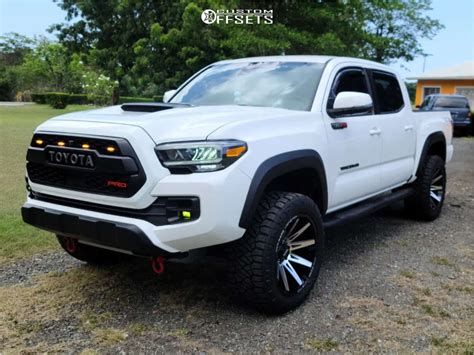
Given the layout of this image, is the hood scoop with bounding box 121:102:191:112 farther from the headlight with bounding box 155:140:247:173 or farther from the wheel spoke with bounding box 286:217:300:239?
the wheel spoke with bounding box 286:217:300:239

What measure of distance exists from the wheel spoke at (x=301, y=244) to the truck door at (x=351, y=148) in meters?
0.53

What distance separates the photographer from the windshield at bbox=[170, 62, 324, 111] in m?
4.33

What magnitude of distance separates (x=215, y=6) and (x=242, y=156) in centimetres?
1532

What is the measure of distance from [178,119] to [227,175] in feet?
1.86

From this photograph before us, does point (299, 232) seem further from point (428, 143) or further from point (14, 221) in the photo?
point (14, 221)

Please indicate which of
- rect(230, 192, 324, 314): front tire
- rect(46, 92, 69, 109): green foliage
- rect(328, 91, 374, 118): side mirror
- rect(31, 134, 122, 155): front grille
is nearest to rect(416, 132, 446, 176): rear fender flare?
rect(328, 91, 374, 118): side mirror

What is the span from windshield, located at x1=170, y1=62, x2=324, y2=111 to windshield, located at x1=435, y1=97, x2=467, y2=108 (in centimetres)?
1782

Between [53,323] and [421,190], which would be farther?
[421,190]

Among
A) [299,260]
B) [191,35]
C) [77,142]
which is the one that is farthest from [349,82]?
[191,35]

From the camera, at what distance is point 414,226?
6.24 metres

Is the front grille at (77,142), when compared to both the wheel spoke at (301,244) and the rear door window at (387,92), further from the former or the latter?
the rear door window at (387,92)

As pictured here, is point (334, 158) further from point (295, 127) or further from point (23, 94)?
point (23, 94)

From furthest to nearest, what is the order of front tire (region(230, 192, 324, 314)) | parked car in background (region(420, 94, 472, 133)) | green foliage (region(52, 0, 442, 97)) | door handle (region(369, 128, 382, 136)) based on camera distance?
parked car in background (region(420, 94, 472, 133)), green foliage (region(52, 0, 442, 97)), door handle (region(369, 128, 382, 136)), front tire (region(230, 192, 324, 314))

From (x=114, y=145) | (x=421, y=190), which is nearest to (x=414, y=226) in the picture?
(x=421, y=190)
